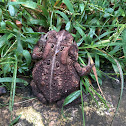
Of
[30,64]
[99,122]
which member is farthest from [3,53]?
[99,122]

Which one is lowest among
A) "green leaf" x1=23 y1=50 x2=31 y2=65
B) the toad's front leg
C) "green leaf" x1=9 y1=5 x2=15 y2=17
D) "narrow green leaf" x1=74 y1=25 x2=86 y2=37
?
the toad's front leg

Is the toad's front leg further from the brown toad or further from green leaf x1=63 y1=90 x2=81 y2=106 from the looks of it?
green leaf x1=63 y1=90 x2=81 y2=106

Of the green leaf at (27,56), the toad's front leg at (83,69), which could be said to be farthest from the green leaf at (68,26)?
the green leaf at (27,56)

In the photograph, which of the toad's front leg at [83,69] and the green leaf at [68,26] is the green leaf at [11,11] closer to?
the green leaf at [68,26]

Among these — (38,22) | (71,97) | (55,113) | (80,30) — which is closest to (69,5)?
(80,30)

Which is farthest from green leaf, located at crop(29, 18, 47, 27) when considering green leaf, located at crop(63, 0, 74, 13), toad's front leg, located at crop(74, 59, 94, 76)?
toad's front leg, located at crop(74, 59, 94, 76)

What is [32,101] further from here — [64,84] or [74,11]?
[74,11]

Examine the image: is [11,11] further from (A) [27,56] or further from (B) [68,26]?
(B) [68,26]
